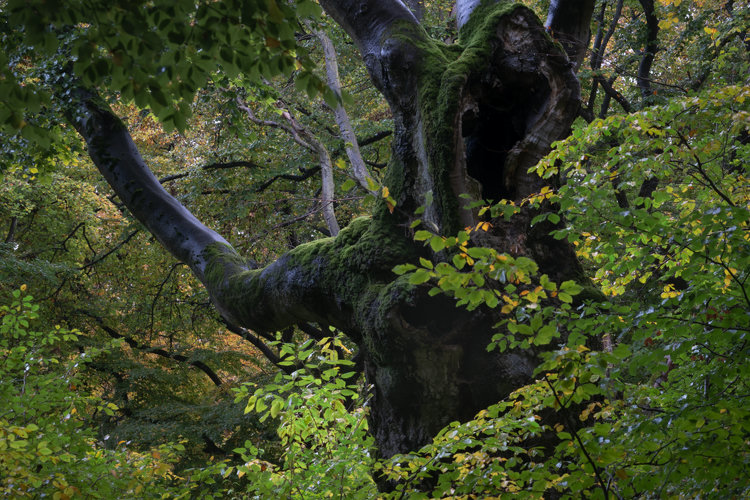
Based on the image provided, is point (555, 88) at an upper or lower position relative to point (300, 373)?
upper

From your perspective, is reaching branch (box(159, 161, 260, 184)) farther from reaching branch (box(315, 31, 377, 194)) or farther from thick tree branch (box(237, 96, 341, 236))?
reaching branch (box(315, 31, 377, 194))

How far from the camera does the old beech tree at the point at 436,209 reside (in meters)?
3.50

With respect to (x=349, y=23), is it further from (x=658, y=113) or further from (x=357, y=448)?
(x=357, y=448)

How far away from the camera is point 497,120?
4.21m

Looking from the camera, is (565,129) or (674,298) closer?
(674,298)

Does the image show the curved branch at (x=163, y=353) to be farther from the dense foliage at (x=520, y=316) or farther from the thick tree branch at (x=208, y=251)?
the thick tree branch at (x=208, y=251)

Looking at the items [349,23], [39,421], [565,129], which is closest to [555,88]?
[565,129]

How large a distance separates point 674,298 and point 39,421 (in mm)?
4215

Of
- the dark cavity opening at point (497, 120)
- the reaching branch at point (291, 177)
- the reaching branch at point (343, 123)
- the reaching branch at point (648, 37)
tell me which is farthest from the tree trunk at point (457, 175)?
the reaching branch at point (291, 177)

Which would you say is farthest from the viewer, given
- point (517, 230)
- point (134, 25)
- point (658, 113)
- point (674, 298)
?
point (517, 230)

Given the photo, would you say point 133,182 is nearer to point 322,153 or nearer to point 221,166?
point 322,153

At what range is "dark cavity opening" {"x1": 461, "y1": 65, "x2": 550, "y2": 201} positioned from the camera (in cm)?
390

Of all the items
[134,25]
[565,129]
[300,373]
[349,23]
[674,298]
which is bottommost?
[674,298]

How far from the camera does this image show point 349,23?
4.30 m
